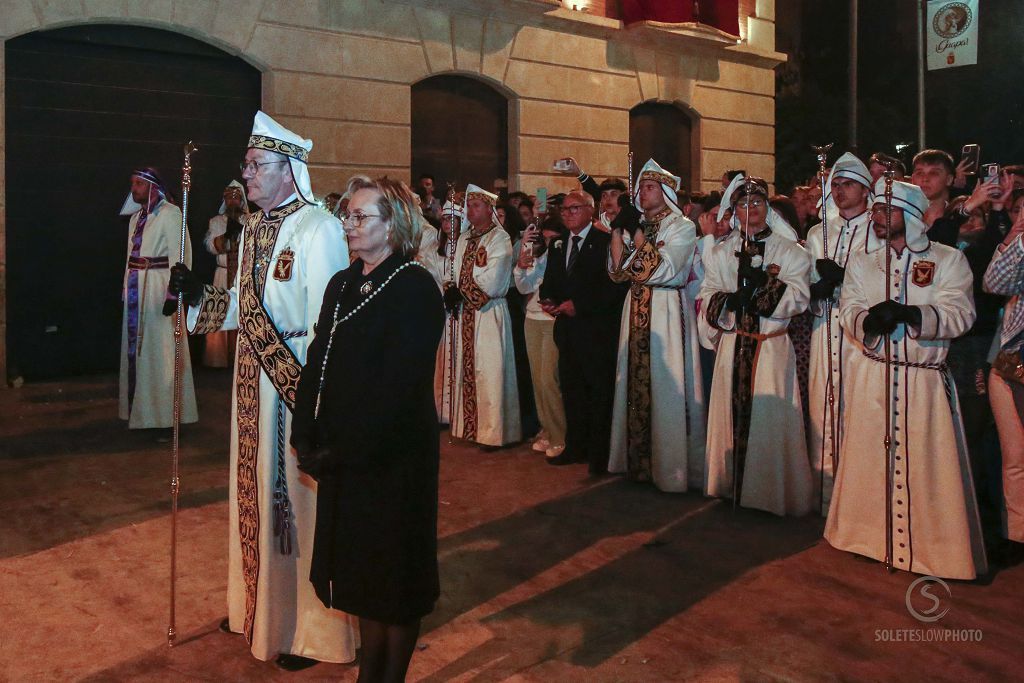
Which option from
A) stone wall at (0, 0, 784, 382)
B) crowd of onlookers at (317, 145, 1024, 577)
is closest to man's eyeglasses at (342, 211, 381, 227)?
crowd of onlookers at (317, 145, 1024, 577)

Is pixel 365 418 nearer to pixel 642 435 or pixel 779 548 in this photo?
pixel 779 548

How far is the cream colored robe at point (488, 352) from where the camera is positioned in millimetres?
8461

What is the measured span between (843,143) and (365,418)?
22.3m

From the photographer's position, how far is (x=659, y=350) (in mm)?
7293

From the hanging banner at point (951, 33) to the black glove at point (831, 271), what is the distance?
45.4ft

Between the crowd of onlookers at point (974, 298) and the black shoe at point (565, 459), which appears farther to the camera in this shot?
the black shoe at point (565, 459)

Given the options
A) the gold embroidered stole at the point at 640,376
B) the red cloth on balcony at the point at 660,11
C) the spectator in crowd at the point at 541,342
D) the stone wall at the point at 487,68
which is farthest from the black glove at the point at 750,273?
the red cloth on balcony at the point at 660,11

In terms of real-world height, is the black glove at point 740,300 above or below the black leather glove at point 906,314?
above

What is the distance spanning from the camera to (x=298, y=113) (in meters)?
13.0

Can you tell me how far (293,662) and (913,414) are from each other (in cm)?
340

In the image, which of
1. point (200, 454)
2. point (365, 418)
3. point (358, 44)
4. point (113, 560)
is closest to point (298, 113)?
point (358, 44)

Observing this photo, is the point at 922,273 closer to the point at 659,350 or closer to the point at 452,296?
the point at 659,350

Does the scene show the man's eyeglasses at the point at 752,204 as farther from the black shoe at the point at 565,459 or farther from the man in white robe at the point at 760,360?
the black shoe at the point at 565,459

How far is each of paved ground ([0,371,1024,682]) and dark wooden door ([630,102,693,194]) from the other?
10618mm
